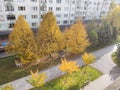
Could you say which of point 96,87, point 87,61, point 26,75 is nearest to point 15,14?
point 26,75

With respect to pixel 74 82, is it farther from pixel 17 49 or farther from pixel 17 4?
pixel 17 4

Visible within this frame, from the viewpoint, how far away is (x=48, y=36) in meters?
27.6

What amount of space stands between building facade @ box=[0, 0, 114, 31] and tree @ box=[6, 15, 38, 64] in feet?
35.6

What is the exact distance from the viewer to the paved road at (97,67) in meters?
24.5

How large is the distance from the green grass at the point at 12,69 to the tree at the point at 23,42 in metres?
2.37

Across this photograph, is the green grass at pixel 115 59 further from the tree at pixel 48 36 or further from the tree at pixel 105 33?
the tree at pixel 48 36

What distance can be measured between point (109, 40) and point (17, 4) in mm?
23951

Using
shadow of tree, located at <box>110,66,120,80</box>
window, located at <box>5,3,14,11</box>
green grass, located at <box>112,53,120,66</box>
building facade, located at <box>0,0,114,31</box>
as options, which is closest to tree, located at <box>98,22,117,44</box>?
green grass, located at <box>112,53,120,66</box>

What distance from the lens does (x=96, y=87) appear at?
83.0ft

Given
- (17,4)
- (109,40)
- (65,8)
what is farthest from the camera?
(65,8)

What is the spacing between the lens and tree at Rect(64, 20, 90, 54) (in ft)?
97.0

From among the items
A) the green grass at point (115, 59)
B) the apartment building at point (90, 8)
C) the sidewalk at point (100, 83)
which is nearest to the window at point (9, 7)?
the apartment building at point (90, 8)

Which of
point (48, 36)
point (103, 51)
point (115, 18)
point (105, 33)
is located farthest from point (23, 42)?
point (115, 18)

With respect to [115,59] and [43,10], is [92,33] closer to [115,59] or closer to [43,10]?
[115,59]
